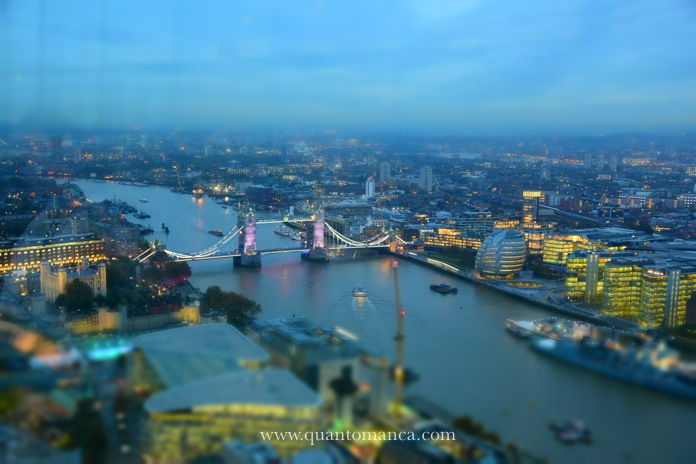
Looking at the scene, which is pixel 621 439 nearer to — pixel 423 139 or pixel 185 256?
pixel 185 256

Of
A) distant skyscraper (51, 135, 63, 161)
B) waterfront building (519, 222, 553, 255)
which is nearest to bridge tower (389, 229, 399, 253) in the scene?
waterfront building (519, 222, 553, 255)

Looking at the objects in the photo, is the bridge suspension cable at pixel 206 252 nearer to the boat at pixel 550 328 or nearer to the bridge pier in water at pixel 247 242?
the bridge pier in water at pixel 247 242

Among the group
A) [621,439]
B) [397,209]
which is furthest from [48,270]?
[397,209]

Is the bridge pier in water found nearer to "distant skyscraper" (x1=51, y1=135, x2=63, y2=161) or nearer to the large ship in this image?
"distant skyscraper" (x1=51, y1=135, x2=63, y2=161)

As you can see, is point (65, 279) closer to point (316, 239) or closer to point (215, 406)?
point (316, 239)

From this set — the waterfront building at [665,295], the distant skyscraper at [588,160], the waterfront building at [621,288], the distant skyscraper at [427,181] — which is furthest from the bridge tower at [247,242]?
the distant skyscraper at [588,160]

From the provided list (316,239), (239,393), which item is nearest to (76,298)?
(239,393)
